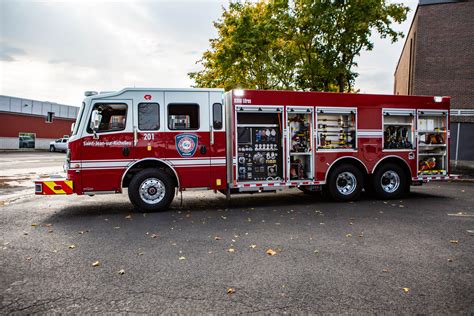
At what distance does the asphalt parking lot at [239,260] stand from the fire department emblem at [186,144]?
1470 mm

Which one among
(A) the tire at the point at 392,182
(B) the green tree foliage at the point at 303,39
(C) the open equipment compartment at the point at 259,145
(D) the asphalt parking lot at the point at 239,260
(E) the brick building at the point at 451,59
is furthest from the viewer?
(E) the brick building at the point at 451,59

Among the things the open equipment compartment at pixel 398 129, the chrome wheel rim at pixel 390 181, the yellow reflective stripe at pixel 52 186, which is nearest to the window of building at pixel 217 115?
the yellow reflective stripe at pixel 52 186

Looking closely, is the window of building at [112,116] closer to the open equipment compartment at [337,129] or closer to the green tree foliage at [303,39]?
the open equipment compartment at [337,129]

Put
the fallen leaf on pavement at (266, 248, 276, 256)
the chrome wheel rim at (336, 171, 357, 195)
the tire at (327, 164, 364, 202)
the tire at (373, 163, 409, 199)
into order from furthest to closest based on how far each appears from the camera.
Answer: the tire at (373, 163, 409, 199) < the chrome wheel rim at (336, 171, 357, 195) < the tire at (327, 164, 364, 202) < the fallen leaf on pavement at (266, 248, 276, 256)

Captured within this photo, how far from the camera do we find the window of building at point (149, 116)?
348 inches

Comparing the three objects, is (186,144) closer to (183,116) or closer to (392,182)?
(183,116)

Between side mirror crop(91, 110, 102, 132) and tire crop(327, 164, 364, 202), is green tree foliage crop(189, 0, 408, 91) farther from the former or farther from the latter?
side mirror crop(91, 110, 102, 132)

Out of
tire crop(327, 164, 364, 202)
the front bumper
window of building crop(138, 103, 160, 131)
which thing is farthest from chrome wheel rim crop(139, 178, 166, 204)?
tire crop(327, 164, 364, 202)

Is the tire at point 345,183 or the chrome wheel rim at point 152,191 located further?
the tire at point 345,183

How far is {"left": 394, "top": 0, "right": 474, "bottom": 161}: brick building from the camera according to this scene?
27078 millimetres

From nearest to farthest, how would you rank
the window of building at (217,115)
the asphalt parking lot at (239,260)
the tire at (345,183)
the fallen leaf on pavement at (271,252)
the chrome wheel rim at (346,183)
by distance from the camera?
the asphalt parking lot at (239,260) → the fallen leaf on pavement at (271,252) → the window of building at (217,115) → the tire at (345,183) → the chrome wheel rim at (346,183)

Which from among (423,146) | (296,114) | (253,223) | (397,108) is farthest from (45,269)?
(423,146)

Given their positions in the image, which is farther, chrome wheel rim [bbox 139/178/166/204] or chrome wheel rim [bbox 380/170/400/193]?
chrome wheel rim [bbox 380/170/400/193]

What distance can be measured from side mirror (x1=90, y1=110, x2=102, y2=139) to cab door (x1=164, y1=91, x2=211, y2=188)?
60.3 inches
